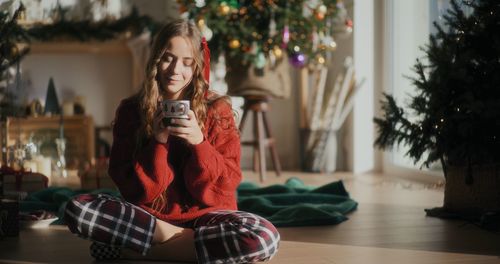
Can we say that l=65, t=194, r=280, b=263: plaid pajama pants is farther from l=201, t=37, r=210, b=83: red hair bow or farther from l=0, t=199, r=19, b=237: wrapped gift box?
l=0, t=199, r=19, b=237: wrapped gift box

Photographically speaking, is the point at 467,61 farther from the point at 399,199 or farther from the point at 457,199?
the point at 399,199

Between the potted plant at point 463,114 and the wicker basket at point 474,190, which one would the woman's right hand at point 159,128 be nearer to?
the potted plant at point 463,114

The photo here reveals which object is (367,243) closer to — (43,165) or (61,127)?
(43,165)

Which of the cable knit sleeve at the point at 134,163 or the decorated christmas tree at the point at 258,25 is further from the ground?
the decorated christmas tree at the point at 258,25

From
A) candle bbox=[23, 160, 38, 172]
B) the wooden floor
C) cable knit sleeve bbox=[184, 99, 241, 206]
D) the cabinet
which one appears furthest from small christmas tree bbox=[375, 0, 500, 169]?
the cabinet

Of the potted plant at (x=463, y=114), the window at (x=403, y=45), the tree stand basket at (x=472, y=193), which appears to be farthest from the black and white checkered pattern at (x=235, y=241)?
the window at (x=403, y=45)

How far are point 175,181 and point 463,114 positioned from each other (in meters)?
1.18

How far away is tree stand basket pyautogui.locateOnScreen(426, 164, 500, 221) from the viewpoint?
110 inches

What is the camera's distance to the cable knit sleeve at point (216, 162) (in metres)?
1.88

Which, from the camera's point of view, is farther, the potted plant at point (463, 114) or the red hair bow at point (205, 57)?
the potted plant at point (463, 114)

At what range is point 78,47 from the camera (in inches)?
209

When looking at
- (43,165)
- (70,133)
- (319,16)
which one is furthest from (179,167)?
(70,133)

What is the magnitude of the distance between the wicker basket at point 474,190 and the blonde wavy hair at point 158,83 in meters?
1.34

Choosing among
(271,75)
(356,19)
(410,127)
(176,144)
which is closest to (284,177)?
(271,75)
